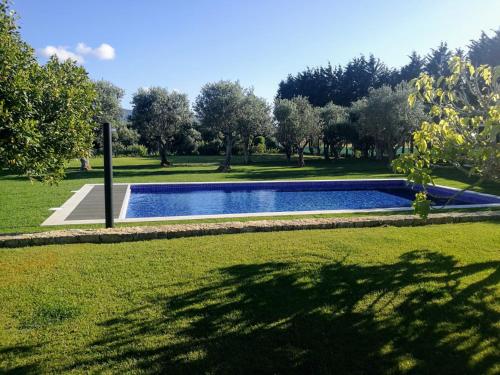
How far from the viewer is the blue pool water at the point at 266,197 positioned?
16000mm

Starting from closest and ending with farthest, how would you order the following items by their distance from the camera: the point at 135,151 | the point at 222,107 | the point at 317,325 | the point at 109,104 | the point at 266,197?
the point at 317,325
the point at 266,197
the point at 222,107
the point at 109,104
the point at 135,151

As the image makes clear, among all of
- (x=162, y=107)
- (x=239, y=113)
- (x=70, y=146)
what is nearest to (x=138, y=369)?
(x=70, y=146)

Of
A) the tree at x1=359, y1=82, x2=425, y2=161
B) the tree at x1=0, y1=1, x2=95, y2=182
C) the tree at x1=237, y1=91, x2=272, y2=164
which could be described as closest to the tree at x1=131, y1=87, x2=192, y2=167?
the tree at x1=237, y1=91, x2=272, y2=164

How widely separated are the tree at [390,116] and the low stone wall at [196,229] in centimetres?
2096

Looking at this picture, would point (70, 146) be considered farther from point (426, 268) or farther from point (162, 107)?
point (162, 107)

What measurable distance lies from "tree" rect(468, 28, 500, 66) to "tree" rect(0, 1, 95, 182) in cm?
3638

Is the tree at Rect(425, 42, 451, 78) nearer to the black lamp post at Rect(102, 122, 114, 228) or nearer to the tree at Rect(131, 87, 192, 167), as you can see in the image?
the tree at Rect(131, 87, 192, 167)

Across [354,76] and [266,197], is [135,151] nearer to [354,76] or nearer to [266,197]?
[354,76]

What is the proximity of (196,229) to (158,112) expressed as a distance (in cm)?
2607

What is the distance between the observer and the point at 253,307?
206 inches

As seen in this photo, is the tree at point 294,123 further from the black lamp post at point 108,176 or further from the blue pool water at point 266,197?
the black lamp post at point 108,176

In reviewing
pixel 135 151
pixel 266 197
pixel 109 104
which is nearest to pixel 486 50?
pixel 266 197

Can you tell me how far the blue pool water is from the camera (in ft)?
52.5

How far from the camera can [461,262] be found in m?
6.94
